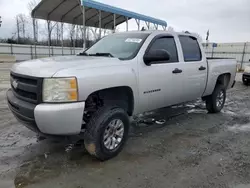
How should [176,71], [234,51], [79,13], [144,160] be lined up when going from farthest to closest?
[234,51] → [79,13] → [176,71] → [144,160]

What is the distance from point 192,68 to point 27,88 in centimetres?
339

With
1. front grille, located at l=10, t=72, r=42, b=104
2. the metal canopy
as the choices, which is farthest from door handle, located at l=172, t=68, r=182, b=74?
the metal canopy

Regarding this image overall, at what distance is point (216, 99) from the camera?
6.32 m

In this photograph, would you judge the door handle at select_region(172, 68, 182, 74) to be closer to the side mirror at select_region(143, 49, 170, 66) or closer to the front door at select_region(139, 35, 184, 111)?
the front door at select_region(139, 35, 184, 111)

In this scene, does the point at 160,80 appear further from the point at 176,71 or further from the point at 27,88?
the point at 27,88

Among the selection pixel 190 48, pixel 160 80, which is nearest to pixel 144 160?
pixel 160 80

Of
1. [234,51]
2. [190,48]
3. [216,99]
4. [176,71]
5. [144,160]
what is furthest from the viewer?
[234,51]

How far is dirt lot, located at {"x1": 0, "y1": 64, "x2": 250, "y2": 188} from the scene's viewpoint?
300cm

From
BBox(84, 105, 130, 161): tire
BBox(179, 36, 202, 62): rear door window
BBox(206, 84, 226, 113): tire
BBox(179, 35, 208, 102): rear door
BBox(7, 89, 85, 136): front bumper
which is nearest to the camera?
BBox(7, 89, 85, 136): front bumper

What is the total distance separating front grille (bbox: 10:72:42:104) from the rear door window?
3.16 metres

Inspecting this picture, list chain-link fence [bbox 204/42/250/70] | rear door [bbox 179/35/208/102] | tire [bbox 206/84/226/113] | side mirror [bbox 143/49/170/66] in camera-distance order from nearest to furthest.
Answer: side mirror [bbox 143/49/170/66] → rear door [bbox 179/35/208/102] → tire [bbox 206/84/226/113] → chain-link fence [bbox 204/42/250/70]

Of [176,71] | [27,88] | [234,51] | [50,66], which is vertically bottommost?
[27,88]

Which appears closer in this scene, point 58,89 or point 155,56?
point 58,89

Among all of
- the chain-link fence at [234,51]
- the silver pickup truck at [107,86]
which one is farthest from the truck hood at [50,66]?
the chain-link fence at [234,51]
